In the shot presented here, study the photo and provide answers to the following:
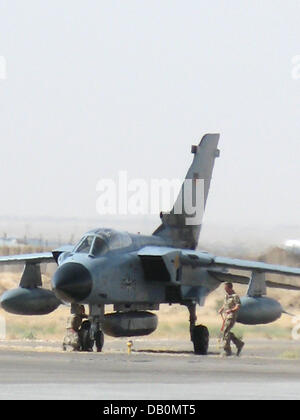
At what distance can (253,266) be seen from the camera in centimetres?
3334

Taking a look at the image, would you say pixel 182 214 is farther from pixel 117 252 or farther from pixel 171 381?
pixel 171 381

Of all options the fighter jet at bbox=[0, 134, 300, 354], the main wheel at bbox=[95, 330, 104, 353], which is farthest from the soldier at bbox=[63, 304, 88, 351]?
the main wheel at bbox=[95, 330, 104, 353]

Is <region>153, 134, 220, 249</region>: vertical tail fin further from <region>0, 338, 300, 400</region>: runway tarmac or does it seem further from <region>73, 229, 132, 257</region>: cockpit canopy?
<region>0, 338, 300, 400</region>: runway tarmac

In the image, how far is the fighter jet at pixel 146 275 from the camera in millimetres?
30984

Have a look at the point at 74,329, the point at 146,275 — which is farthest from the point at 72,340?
the point at 146,275

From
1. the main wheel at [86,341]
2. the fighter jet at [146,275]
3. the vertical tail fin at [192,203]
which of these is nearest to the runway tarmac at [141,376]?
the main wheel at [86,341]

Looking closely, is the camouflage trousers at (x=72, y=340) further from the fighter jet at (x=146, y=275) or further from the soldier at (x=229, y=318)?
the soldier at (x=229, y=318)

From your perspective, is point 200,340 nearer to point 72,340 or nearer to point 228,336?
point 228,336

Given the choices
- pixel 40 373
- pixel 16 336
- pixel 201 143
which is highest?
pixel 201 143

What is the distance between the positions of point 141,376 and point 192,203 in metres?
13.9

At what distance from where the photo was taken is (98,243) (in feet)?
103

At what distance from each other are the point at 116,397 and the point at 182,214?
18.1 meters

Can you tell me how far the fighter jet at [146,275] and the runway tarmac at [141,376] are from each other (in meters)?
1.53
